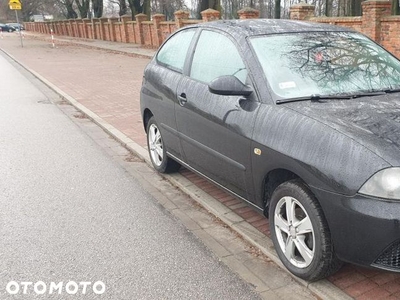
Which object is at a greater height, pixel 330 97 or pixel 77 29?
pixel 330 97

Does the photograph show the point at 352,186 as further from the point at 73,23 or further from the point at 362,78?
the point at 73,23

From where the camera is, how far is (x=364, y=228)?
98.9 inches

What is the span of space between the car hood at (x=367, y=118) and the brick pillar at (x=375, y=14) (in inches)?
440

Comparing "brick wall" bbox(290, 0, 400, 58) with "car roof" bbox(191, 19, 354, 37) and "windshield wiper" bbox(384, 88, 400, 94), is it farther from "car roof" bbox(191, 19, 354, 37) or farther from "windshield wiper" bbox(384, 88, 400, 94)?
"windshield wiper" bbox(384, 88, 400, 94)

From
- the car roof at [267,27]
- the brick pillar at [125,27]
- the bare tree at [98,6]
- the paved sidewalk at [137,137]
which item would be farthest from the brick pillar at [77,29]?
the car roof at [267,27]

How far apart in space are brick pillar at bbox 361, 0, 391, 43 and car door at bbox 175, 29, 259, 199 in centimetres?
1062

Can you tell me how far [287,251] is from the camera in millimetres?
3143

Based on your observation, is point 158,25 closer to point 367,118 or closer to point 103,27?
point 103,27

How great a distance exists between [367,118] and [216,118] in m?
1.31

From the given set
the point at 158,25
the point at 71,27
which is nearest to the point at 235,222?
the point at 158,25

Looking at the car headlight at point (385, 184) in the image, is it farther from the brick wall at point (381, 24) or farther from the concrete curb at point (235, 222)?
the brick wall at point (381, 24)

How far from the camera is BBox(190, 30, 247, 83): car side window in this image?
12.2ft

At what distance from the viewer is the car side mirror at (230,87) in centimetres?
338
